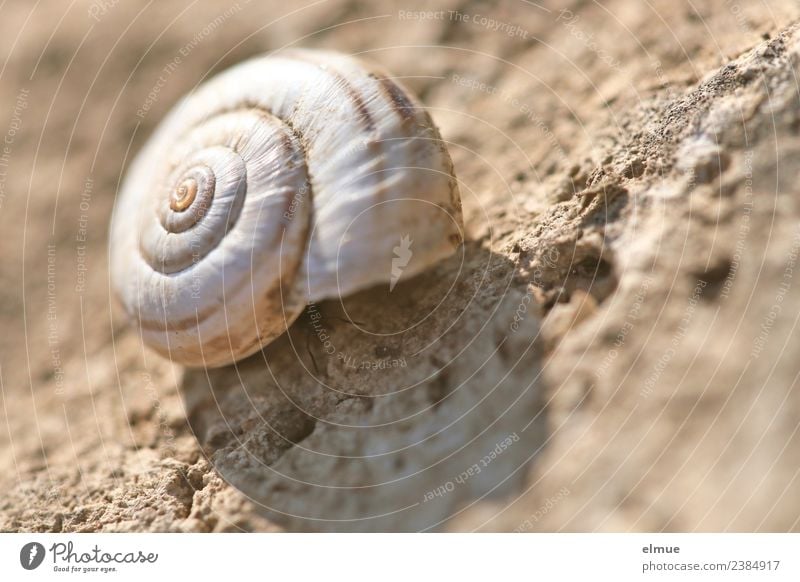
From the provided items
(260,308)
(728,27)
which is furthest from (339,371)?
(728,27)

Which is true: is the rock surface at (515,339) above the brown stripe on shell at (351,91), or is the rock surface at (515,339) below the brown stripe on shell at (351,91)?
below

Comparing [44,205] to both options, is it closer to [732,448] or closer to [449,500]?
[449,500]

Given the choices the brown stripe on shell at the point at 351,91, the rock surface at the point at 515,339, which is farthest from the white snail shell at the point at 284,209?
the rock surface at the point at 515,339

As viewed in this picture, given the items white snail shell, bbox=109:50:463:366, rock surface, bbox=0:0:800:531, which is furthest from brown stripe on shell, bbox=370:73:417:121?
rock surface, bbox=0:0:800:531
